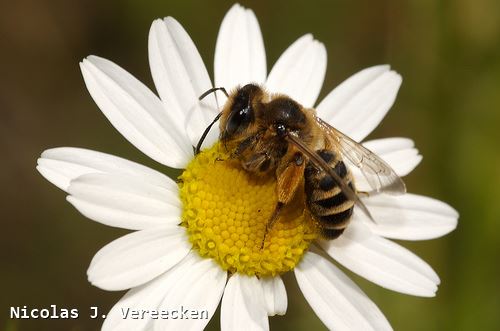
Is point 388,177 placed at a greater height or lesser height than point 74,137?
greater

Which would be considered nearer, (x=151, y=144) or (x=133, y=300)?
(x=133, y=300)

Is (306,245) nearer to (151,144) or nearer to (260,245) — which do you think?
(260,245)

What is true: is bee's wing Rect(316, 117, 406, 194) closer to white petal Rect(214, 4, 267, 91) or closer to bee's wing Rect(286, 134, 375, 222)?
bee's wing Rect(286, 134, 375, 222)

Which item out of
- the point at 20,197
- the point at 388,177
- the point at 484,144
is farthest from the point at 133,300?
the point at 484,144

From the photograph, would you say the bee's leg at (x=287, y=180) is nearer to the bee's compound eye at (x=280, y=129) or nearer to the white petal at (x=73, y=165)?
the bee's compound eye at (x=280, y=129)

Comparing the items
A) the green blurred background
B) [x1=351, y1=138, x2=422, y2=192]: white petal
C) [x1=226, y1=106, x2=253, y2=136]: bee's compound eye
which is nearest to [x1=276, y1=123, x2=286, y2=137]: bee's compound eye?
[x1=226, y1=106, x2=253, y2=136]: bee's compound eye
